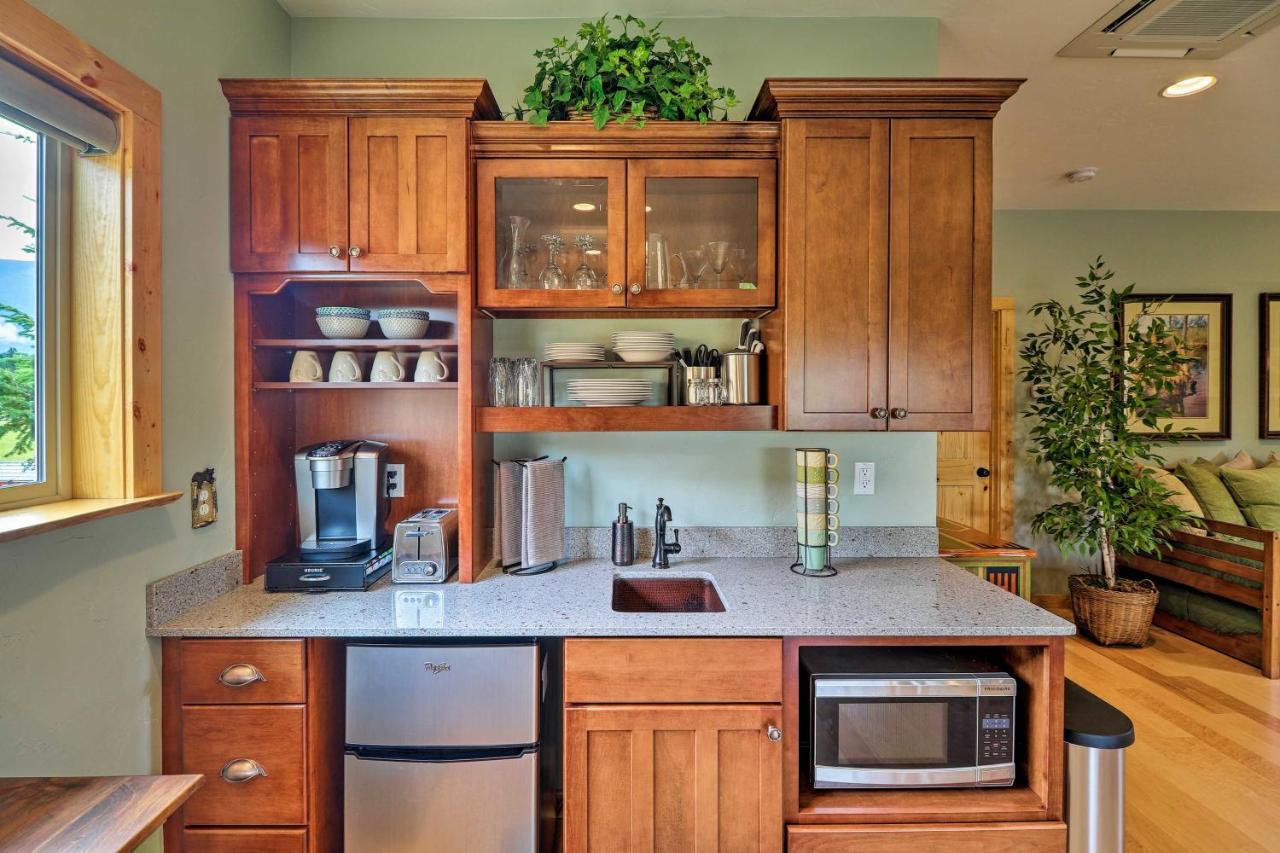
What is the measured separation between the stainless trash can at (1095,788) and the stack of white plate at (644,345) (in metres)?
1.49

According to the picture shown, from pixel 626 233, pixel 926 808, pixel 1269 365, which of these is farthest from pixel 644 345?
pixel 1269 365

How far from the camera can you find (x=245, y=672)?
1497mm

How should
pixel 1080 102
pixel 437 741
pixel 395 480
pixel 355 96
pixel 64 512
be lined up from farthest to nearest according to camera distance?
1. pixel 1080 102
2. pixel 395 480
3. pixel 355 96
4. pixel 437 741
5. pixel 64 512

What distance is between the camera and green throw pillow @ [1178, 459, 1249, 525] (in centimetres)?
366

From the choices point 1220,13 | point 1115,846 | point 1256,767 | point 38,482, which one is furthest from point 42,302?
point 1256,767

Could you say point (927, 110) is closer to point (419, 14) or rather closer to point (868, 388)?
point (868, 388)

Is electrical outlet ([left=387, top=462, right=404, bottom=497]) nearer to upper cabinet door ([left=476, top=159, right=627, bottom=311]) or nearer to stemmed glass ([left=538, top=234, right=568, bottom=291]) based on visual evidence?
upper cabinet door ([left=476, top=159, right=627, bottom=311])

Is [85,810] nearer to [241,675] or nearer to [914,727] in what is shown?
[241,675]

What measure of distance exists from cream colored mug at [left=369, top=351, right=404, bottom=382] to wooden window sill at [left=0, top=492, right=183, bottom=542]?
0.61 m

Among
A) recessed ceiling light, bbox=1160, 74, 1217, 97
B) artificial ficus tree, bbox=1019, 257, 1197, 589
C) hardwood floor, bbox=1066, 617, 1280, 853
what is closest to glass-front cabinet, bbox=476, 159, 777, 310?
recessed ceiling light, bbox=1160, 74, 1217, 97

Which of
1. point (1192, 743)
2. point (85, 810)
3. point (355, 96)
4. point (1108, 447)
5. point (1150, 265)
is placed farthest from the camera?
point (1150, 265)

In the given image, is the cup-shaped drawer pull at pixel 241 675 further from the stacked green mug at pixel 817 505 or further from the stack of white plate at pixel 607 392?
the stacked green mug at pixel 817 505

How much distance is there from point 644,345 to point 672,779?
124cm

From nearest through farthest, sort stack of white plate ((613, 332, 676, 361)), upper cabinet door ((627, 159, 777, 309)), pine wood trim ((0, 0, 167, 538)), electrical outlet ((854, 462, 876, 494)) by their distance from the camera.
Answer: pine wood trim ((0, 0, 167, 538))
upper cabinet door ((627, 159, 777, 309))
stack of white plate ((613, 332, 676, 361))
electrical outlet ((854, 462, 876, 494))
